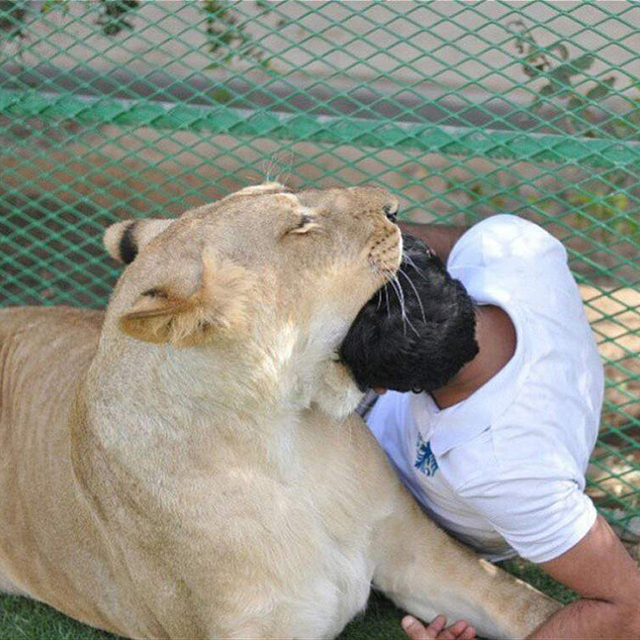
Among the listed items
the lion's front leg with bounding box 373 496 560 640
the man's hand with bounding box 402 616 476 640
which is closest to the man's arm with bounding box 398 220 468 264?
the lion's front leg with bounding box 373 496 560 640

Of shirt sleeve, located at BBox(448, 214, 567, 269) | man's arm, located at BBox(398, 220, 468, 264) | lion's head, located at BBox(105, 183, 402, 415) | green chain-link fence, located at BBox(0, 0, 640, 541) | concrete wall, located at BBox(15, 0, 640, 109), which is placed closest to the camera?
lion's head, located at BBox(105, 183, 402, 415)

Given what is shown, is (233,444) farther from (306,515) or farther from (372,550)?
(372,550)

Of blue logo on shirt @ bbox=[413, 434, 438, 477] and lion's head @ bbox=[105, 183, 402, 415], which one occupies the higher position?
lion's head @ bbox=[105, 183, 402, 415]

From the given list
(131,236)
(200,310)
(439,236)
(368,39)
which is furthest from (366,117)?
(200,310)

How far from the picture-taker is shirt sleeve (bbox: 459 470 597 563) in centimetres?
272

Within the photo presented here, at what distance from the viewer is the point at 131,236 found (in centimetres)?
304

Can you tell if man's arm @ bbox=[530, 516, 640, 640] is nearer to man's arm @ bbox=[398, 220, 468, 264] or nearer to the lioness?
the lioness

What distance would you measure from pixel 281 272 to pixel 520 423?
0.64 m

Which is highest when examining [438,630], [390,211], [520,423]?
[390,211]

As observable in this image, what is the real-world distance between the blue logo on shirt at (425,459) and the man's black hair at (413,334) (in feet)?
1.15

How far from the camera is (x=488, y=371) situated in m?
2.78

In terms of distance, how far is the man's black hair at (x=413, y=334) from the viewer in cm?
255

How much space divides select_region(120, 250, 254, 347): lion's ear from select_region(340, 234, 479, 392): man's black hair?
258 millimetres

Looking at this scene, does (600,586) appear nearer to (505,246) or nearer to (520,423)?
(520,423)
